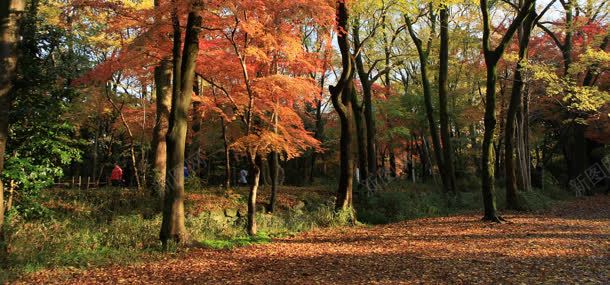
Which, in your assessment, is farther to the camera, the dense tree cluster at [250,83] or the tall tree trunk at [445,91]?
the tall tree trunk at [445,91]

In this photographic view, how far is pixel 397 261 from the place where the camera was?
6977 millimetres

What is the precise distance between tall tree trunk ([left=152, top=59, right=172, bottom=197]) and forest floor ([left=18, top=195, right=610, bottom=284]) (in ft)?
14.3

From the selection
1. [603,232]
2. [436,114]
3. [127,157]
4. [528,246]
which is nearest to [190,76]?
[528,246]

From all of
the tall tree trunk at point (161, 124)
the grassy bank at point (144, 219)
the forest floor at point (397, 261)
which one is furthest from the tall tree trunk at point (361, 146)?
the tall tree trunk at point (161, 124)

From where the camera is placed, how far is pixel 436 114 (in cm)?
2395

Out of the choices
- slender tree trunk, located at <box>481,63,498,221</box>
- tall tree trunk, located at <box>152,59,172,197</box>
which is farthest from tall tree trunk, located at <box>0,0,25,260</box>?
slender tree trunk, located at <box>481,63,498,221</box>

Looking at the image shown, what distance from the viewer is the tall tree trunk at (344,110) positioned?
40.3ft

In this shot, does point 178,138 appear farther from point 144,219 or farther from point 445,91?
point 445,91

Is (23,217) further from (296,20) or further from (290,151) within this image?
(296,20)

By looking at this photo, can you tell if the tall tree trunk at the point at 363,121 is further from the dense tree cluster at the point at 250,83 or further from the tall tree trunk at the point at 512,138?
the tall tree trunk at the point at 512,138

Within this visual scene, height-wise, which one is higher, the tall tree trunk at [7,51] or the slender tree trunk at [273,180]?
the tall tree trunk at [7,51]

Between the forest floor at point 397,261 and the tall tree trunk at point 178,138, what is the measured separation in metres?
0.65

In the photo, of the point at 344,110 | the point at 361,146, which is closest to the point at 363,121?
the point at 361,146

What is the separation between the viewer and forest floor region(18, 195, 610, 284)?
19.3ft
